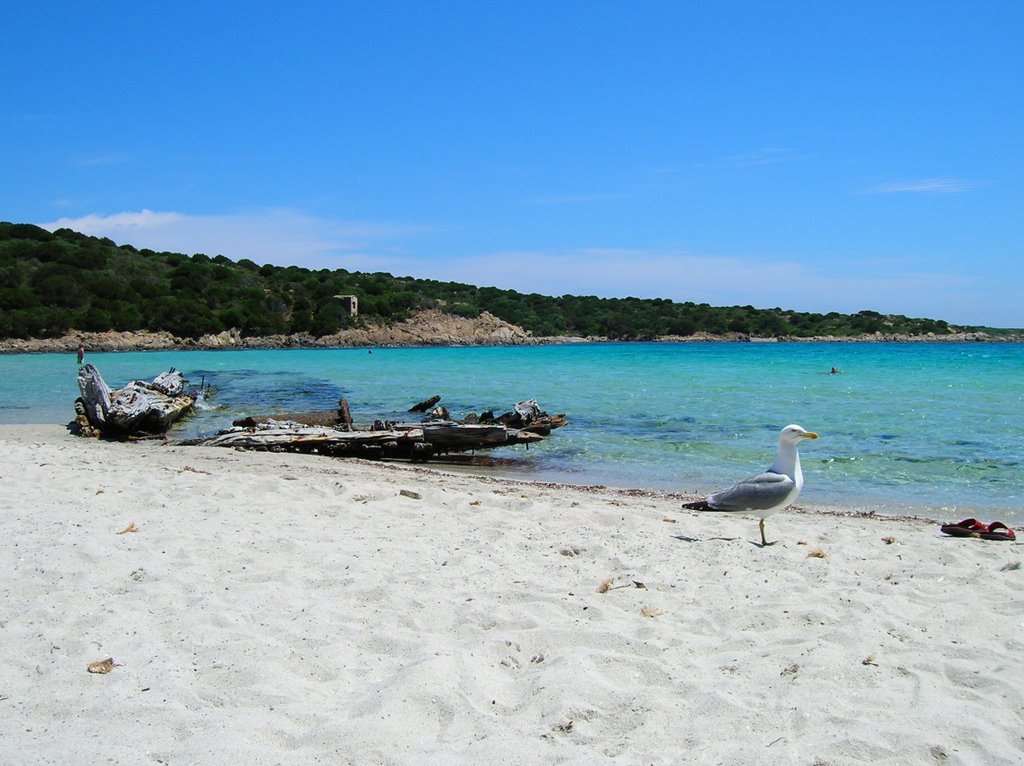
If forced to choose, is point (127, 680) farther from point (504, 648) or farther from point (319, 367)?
point (319, 367)

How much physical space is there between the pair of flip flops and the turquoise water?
1.95 metres

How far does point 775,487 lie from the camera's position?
671 cm

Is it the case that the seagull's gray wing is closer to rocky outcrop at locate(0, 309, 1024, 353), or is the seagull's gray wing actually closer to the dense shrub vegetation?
rocky outcrop at locate(0, 309, 1024, 353)

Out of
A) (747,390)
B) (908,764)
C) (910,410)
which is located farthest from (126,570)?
(747,390)

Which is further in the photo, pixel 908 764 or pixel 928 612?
pixel 928 612

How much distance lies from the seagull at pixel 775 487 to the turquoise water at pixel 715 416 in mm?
3328

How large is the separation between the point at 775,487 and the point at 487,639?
3.48 meters

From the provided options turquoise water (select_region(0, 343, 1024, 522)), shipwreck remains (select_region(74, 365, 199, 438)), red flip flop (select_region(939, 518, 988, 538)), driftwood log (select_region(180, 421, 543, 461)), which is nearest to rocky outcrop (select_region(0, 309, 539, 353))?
turquoise water (select_region(0, 343, 1024, 522))

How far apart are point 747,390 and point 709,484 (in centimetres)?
1664

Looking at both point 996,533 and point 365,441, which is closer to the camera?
point 996,533

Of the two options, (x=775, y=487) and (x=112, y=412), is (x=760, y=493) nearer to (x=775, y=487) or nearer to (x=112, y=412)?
(x=775, y=487)

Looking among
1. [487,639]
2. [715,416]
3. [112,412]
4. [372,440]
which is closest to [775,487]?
[487,639]

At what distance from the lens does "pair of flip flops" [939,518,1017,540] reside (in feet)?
23.1

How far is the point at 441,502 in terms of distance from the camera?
7.96 meters
